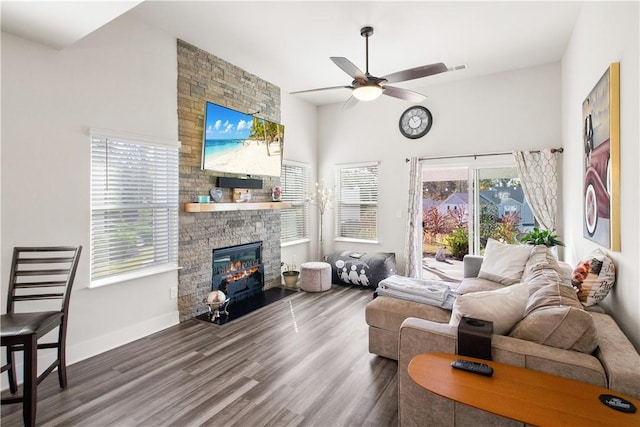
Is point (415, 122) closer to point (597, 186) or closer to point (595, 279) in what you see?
point (597, 186)

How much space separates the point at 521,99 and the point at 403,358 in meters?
4.42

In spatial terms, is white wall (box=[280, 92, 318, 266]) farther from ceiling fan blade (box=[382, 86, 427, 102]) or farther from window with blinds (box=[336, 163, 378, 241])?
ceiling fan blade (box=[382, 86, 427, 102])

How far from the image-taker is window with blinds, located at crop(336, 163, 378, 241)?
19.4ft

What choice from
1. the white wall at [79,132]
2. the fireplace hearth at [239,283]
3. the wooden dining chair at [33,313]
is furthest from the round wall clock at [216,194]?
the wooden dining chair at [33,313]

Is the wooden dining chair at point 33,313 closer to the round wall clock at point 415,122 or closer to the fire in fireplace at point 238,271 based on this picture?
the fire in fireplace at point 238,271

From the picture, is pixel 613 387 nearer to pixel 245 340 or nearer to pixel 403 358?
pixel 403 358

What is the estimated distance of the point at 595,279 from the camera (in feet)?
7.20

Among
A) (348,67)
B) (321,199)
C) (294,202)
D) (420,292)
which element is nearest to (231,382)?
(420,292)

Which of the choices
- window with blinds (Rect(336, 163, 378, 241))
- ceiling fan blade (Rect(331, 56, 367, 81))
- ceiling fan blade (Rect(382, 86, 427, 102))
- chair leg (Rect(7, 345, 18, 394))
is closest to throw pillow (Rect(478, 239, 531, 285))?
ceiling fan blade (Rect(382, 86, 427, 102))

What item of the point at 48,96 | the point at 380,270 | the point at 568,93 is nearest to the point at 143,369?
the point at 48,96

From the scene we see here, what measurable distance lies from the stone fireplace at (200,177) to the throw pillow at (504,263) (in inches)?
127

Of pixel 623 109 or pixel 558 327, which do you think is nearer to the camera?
pixel 558 327

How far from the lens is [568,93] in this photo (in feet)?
12.6

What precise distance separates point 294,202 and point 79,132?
3.46 metres
